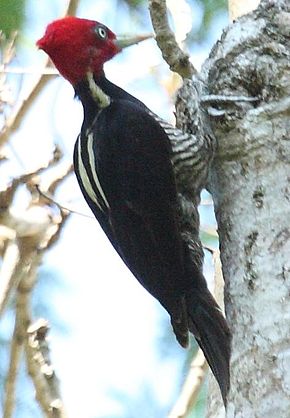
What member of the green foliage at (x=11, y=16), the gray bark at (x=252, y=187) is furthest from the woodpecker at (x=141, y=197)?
the green foliage at (x=11, y=16)

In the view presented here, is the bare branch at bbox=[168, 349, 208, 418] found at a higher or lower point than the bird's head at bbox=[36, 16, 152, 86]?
lower

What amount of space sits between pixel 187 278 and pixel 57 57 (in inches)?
33.6

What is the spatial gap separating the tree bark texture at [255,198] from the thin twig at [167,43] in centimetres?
7

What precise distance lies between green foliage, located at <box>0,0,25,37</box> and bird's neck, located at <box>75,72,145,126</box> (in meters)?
0.93

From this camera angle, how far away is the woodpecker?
9.11 ft

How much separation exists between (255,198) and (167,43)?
69 cm

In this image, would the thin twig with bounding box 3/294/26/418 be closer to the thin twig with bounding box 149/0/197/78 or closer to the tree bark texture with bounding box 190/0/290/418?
the tree bark texture with bounding box 190/0/290/418

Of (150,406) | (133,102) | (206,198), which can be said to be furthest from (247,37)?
(150,406)

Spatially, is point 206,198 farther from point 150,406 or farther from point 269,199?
point 269,199

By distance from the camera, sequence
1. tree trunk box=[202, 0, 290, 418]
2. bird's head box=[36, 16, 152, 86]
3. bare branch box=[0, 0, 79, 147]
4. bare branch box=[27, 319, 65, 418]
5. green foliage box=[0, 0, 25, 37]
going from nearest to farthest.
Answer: tree trunk box=[202, 0, 290, 418], bare branch box=[27, 319, 65, 418], bird's head box=[36, 16, 152, 86], bare branch box=[0, 0, 79, 147], green foliage box=[0, 0, 25, 37]

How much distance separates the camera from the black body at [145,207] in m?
2.79

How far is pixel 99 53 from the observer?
3137 mm

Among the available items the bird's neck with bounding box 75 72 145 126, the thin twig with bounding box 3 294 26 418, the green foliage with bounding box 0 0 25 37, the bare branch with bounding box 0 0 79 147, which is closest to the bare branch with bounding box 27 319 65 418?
the thin twig with bounding box 3 294 26 418

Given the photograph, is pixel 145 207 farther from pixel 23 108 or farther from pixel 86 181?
pixel 23 108
